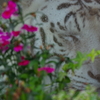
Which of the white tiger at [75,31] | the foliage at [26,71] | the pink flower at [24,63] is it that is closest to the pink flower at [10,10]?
the foliage at [26,71]

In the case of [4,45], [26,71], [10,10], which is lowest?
[26,71]

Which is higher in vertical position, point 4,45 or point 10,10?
point 10,10

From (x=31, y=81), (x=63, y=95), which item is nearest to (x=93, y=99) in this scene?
(x=63, y=95)

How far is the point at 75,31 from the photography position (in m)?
1.74

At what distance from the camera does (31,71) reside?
1182 millimetres

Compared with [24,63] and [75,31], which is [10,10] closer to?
[24,63]

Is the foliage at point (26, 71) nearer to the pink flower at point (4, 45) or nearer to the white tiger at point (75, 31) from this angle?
the pink flower at point (4, 45)

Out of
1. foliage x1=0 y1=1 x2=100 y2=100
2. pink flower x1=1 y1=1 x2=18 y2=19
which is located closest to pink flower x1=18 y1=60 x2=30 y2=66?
foliage x1=0 y1=1 x2=100 y2=100

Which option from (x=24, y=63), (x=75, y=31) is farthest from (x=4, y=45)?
(x=75, y=31)

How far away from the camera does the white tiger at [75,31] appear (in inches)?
68.0

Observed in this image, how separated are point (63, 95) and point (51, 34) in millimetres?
789

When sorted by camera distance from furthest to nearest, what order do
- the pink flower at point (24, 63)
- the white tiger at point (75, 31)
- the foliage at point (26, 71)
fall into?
the white tiger at point (75, 31) → the pink flower at point (24, 63) → the foliage at point (26, 71)

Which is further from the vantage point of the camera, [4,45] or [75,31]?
[75,31]

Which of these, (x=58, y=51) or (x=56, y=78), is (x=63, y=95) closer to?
(x=56, y=78)
